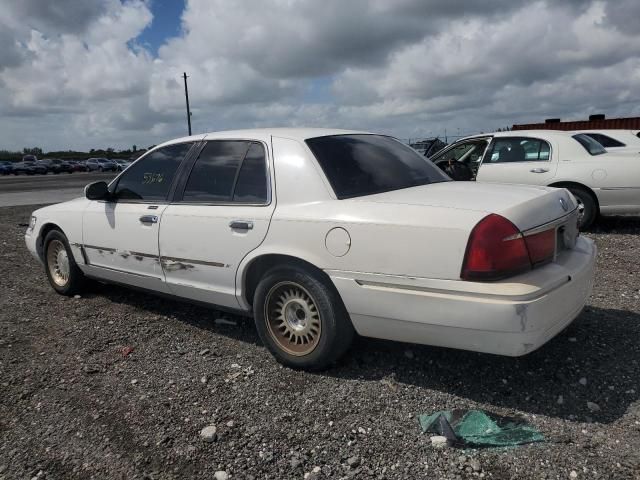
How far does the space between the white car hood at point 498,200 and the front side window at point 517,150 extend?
15.8ft

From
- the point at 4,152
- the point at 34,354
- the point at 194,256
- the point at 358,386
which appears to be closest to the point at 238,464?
the point at 358,386

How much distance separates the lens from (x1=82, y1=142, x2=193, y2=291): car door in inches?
161

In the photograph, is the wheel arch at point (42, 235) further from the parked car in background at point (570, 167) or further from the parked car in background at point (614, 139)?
the parked car in background at point (614, 139)

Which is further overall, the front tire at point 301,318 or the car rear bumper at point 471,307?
the front tire at point 301,318

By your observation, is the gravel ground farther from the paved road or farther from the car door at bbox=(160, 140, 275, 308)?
the paved road

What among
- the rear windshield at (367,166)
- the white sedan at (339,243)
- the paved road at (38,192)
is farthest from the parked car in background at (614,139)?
the paved road at (38,192)

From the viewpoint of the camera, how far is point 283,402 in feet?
9.98

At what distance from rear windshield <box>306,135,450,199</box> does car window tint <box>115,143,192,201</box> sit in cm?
127

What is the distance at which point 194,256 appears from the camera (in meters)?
3.74

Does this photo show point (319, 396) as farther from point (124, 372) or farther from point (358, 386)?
point (124, 372)

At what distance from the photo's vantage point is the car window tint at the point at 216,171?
12.2 feet

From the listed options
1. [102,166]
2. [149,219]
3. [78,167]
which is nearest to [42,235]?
[149,219]

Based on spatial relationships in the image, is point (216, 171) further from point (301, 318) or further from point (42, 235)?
point (42, 235)

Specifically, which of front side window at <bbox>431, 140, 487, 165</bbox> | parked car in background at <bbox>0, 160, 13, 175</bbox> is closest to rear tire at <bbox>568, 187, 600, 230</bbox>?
front side window at <bbox>431, 140, 487, 165</bbox>
